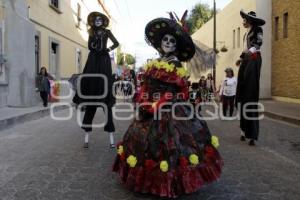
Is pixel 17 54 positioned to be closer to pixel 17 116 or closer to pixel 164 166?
pixel 17 116

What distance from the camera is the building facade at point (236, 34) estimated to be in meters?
24.3

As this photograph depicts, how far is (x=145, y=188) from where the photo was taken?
4.68 m

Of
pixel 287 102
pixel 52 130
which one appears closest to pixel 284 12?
pixel 287 102

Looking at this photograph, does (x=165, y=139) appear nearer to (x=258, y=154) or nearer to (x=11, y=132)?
(x=258, y=154)

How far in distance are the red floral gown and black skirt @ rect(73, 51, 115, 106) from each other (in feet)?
8.87

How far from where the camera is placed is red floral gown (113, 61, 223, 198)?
15.0ft

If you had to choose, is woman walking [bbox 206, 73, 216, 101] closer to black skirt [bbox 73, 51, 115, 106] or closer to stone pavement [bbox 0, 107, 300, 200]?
stone pavement [bbox 0, 107, 300, 200]

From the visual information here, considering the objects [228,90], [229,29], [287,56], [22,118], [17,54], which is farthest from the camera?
[229,29]

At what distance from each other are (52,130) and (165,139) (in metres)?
6.77

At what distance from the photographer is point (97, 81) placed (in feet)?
25.7

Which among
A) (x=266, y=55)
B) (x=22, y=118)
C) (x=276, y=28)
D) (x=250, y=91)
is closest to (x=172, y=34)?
(x=250, y=91)

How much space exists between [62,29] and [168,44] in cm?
1963

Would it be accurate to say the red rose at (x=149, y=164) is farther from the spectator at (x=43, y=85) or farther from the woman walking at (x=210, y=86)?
the woman walking at (x=210, y=86)

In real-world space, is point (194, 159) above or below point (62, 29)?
below
